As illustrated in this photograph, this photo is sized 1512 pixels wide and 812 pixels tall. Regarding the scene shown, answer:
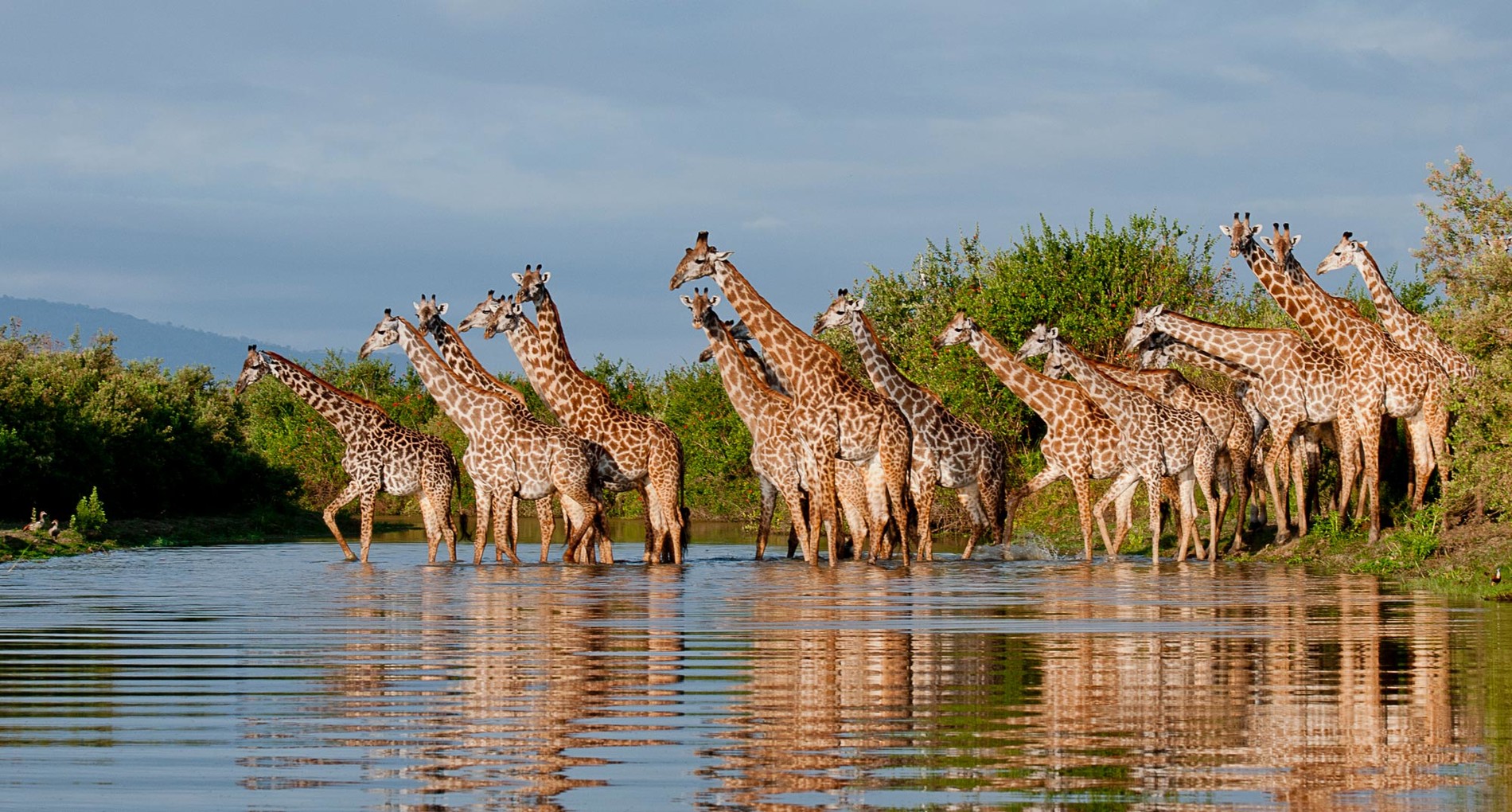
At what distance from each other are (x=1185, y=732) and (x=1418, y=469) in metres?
17.0

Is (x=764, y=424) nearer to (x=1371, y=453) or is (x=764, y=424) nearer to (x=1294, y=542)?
(x=1294, y=542)

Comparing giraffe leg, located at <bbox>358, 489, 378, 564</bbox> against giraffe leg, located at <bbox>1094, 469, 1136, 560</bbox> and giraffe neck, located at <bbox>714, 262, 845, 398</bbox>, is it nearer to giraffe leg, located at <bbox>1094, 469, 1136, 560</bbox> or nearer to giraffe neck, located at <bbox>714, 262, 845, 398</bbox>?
giraffe neck, located at <bbox>714, 262, 845, 398</bbox>

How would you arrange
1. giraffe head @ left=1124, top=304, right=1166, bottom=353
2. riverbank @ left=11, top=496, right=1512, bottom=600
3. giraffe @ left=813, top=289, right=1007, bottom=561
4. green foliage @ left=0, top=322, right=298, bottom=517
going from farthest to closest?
green foliage @ left=0, top=322, right=298, bottom=517, giraffe head @ left=1124, top=304, right=1166, bottom=353, giraffe @ left=813, top=289, right=1007, bottom=561, riverbank @ left=11, top=496, right=1512, bottom=600

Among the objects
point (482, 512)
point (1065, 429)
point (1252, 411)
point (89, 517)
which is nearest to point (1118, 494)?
point (1065, 429)

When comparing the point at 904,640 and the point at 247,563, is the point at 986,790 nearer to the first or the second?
the point at 904,640

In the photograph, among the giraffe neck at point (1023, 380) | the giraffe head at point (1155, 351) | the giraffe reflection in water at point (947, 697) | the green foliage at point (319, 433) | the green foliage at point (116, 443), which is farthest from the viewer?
the green foliage at point (319, 433)

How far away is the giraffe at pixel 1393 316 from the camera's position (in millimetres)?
23766

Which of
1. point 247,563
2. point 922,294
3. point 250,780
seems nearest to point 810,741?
point 250,780

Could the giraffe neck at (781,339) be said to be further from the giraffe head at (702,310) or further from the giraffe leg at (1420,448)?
the giraffe leg at (1420,448)

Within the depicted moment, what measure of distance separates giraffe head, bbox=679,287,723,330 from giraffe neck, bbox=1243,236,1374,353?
7143mm

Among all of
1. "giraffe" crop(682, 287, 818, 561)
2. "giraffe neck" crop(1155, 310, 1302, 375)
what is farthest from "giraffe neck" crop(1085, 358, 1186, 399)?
"giraffe" crop(682, 287, 818, 561)

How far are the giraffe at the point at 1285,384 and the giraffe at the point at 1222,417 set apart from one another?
0.37 metres

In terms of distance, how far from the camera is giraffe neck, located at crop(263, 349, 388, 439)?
2408 cm

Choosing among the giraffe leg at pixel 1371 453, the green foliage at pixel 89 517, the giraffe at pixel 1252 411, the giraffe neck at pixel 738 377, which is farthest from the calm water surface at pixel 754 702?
the green foliage at pixel 89 517
